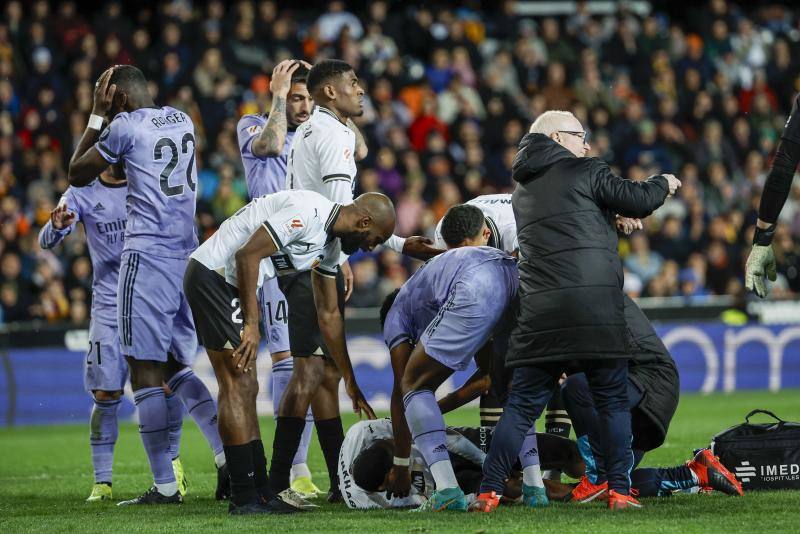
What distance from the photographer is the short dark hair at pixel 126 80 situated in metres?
8.27

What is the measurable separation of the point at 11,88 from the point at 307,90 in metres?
11.4

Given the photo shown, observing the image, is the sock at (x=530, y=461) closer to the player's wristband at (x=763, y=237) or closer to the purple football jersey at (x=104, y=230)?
the player's wristband at (x=763, y=237)

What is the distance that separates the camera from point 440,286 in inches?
284

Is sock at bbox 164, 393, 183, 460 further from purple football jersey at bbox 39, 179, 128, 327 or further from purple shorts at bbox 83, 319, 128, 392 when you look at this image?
purple football jersey at bbox 39, 179, 128, 327

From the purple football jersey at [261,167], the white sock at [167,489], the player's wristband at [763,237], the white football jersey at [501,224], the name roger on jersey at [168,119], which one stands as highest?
the name roger on jersey at [168,119]

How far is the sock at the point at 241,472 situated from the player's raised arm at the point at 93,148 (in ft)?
7.31

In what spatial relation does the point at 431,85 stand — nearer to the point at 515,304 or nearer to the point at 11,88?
the point at 11,88

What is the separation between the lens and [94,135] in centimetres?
825

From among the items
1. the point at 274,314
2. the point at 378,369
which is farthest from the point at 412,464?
the point at 378,369

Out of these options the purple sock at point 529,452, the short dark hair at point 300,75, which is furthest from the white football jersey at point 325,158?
the purple sock at point 529,452

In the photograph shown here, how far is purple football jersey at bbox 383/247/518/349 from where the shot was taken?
7062mm

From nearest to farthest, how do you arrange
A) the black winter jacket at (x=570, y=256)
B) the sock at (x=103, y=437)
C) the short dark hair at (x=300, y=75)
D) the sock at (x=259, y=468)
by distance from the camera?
the black winter jacket at (x=570, y=256)
the sock at (x=259, y=468)
the sock at (x=103, y=437)
the short dark hair at (x=300, y=75)

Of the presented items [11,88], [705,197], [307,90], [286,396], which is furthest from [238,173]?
[286,396]

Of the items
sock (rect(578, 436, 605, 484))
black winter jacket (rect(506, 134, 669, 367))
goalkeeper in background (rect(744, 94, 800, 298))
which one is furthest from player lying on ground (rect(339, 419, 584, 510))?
goalkeeper in background (rect(744, 94, 800, 298))
